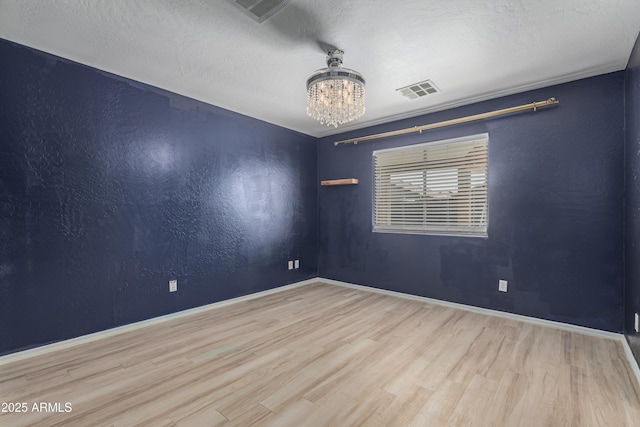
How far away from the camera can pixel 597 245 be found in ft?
8.52

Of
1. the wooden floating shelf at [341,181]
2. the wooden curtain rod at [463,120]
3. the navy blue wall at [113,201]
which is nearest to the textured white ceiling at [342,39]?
the wooden curtain rod at [463,120]

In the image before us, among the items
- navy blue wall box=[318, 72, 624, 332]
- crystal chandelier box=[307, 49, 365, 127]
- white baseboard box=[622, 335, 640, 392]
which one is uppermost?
crystal chandelier box=[307, 49, 365, 127]

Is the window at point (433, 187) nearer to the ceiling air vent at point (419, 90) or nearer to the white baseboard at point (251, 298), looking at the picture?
the ceiling air vent at point (419, 90)

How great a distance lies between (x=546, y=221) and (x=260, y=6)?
324cm

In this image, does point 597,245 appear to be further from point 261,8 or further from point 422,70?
point 261,8

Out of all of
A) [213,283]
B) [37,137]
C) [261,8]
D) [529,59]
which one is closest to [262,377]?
[213,283]

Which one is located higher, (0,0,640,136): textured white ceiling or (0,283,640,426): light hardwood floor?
(0,0,640,136): textured white ceiling

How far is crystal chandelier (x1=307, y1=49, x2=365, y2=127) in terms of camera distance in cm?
208

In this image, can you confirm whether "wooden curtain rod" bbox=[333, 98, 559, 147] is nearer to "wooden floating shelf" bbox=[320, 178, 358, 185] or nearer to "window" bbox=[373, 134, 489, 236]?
"window" bbox=[373, 134, 489, 236]

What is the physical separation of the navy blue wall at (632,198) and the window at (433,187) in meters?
1.12

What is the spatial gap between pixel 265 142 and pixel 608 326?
4.31 m

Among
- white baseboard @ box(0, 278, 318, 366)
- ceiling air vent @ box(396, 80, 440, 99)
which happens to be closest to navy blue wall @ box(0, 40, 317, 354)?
white baseboard @ box(0, 278, 318, 366)

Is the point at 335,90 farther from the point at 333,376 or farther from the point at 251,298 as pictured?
the point at 251,298

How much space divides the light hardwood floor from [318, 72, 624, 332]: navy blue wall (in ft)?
1.29
